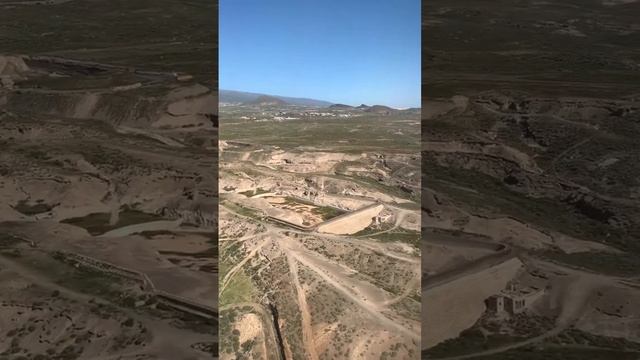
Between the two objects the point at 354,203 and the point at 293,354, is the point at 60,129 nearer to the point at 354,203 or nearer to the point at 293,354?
the point at 293,354

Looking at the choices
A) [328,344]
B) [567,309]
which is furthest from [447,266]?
[328,344]

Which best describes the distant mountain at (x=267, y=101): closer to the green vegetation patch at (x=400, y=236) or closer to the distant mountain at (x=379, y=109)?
the distant mountain at (x=379, y=109)

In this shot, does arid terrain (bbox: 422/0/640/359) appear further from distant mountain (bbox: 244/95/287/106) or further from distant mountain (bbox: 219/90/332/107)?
distant mountain (bbox: 244/95/287/106)

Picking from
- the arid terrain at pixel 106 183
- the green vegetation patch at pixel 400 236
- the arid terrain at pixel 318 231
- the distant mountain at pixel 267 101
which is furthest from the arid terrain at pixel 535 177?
the distant mountain at pixel 267 101

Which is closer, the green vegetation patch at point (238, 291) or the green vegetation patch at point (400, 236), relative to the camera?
the green vegetation patch at point (238, 291)

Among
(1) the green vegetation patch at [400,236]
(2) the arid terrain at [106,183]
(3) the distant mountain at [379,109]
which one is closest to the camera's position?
(2) the arid terrain at [106,183]

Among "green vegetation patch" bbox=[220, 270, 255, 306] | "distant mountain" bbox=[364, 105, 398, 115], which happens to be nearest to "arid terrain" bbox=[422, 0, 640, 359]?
"green vegetation patch" bbox=[220, 270, 255, 306]

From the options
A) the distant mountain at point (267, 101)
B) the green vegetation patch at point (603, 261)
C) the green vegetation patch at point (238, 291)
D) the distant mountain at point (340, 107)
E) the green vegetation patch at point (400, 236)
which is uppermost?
the distant mountain at point (267, 101)
